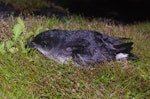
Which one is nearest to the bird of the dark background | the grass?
the grass

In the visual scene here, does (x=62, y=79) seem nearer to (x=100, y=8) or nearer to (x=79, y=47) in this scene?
(x=79, y=47)

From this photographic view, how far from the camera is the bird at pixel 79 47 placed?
566 cm

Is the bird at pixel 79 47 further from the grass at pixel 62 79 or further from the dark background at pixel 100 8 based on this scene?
the dark background at pixel 100 8

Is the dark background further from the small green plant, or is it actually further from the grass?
the grass

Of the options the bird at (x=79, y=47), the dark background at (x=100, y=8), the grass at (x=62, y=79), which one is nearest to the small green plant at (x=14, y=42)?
the grass at (x=62, y=79)

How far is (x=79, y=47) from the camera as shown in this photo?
5.80 m

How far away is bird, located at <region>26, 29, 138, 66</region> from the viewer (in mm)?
5660

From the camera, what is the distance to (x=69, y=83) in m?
4.95

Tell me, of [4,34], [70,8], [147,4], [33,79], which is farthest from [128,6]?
[33,79]

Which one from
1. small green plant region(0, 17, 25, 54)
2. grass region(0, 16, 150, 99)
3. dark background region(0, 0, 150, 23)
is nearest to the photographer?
grass region(0, 16, 150, 99)

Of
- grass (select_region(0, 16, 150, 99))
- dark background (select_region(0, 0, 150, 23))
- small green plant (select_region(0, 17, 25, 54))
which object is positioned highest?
small green plant (select_region(0, 17, 25, 54))

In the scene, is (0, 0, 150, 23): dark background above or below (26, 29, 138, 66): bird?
below

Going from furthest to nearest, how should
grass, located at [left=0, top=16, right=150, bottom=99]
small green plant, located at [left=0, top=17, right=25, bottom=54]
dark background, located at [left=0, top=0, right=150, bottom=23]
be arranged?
1. dark background, located at [left=0, top=0, right=150, bottom=23]
2. small green plant, located at [left=0, top=17, right=25, bottom=54]
3. grass, located at [left=0, top=16, right=150, bottom=99]

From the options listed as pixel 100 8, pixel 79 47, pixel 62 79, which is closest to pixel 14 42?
pixel 79 47
